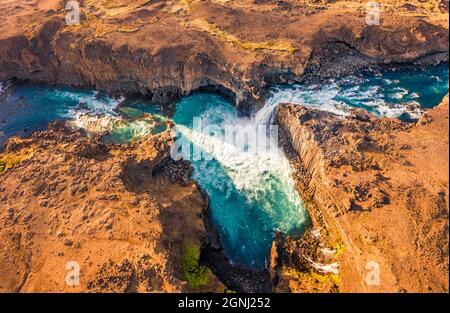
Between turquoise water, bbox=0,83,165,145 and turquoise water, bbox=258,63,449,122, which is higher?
turquoise water, bbox=258,63,449,122

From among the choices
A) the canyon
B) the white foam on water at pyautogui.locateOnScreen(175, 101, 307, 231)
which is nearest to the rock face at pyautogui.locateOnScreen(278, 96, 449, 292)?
the canyon

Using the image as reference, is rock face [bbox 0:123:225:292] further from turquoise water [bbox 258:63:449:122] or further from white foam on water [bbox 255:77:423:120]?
turquoise water [bbox 258:63:449:122]

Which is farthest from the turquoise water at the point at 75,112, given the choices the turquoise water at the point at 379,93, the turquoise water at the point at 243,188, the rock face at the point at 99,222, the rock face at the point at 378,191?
the rock face at the point at 378,191

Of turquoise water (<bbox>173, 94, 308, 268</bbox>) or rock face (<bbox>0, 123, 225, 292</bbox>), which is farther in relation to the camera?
turquoise water (<bbox>173, 94, 308, 268</bbox>)

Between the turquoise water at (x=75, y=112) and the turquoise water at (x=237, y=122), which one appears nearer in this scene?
the turquoise water at (x=237, y=122)

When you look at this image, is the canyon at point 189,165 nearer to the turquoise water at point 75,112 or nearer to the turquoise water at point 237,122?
the turquoise water at point 237,122
